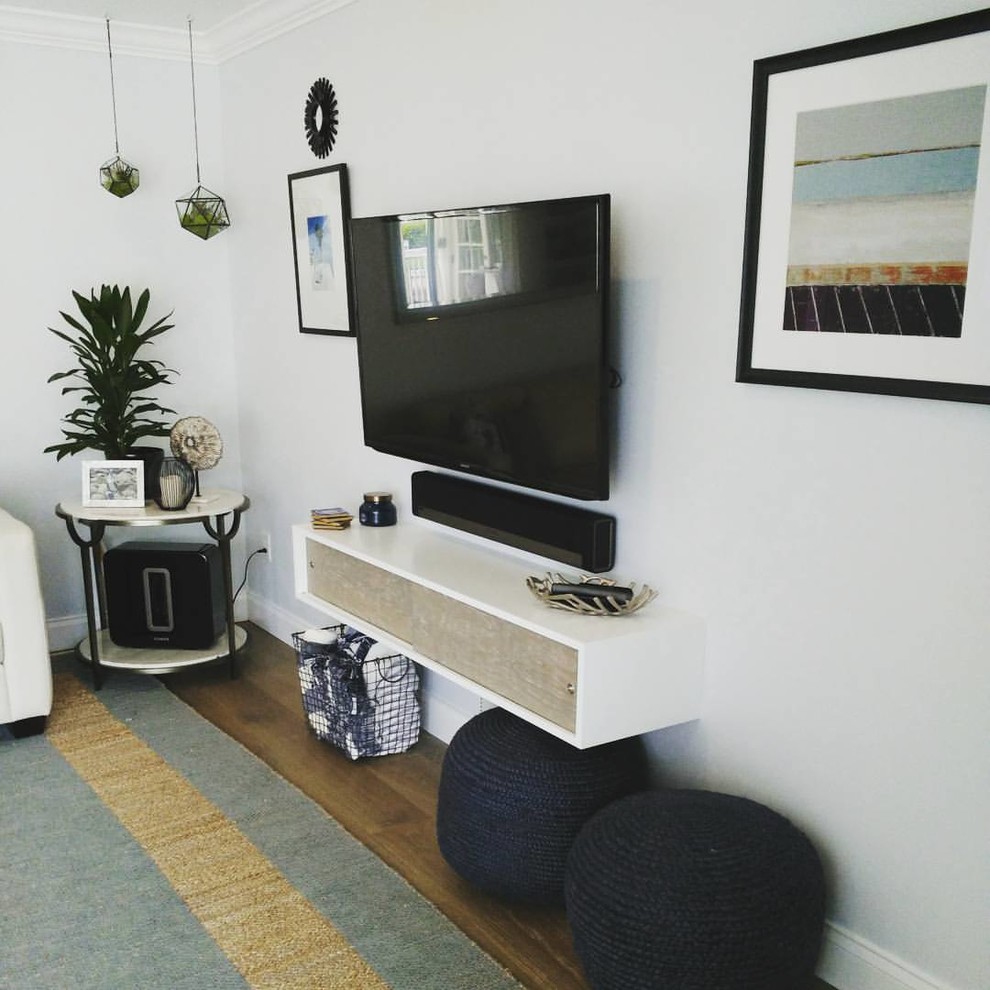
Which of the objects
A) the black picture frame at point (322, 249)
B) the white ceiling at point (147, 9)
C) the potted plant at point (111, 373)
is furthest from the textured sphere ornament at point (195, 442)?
the white ceiling at point (147, 9)

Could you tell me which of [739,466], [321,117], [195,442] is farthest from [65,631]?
[739,466]

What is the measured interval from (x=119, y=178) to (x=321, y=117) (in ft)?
2.83

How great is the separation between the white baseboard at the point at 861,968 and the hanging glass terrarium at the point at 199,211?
3200 mm

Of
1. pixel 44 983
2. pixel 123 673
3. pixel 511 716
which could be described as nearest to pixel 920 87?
pixel 511 716

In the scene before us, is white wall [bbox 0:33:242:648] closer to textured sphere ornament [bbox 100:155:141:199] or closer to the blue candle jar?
textured sphere ornament [bbox 100:155:141:199]

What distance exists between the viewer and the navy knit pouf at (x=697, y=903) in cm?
181

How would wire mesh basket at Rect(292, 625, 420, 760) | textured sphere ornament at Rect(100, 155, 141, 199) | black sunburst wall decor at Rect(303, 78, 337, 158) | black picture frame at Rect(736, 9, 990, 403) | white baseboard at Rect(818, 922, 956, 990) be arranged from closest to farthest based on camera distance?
black picture frame at Rect(736, 9, 990, 403) → white baseboard at Rect(818, 922, 956, 990) → wire mesh basket at Rect(292, 625, 420, 760) → black sunburst wall decor at Rect(303, 78, 337, 158) → textured sphere ornament at Rect(100, 155, 141, 199)

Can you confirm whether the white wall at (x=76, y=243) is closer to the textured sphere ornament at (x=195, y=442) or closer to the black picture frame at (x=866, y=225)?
the textured sphere ornament at (x=195, y=442)

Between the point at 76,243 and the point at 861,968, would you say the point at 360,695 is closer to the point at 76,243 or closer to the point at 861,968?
the point at 861,968

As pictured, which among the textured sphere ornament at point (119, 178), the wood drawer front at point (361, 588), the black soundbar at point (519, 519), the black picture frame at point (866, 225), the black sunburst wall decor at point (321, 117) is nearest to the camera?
the black picture frame at point (866, 225)

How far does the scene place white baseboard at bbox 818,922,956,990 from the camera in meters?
1.95

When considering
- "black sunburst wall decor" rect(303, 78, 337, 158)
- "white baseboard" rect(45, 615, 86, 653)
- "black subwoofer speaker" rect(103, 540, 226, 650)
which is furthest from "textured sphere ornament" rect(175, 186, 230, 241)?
"white baseboard" rect(45, 615, 86, 653)

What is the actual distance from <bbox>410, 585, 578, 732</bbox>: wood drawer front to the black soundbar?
0.24 meters

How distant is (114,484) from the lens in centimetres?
359
